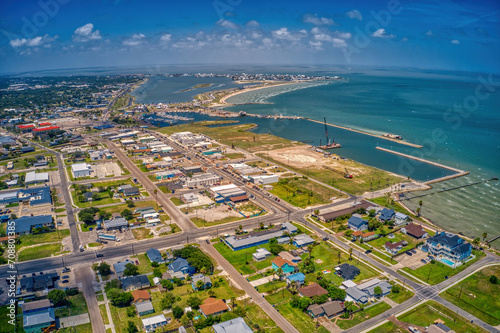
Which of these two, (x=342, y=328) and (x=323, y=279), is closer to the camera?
(x=342, y=328)

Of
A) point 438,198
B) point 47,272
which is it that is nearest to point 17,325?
point 47,272

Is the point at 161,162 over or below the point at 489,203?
over

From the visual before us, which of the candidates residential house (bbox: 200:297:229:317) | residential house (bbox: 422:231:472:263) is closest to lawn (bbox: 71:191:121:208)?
residential house (bbox: 200:297:229:317)

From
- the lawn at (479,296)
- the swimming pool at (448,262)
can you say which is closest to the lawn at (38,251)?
the lawn at (479,296)

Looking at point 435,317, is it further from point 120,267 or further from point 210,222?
point 120,267

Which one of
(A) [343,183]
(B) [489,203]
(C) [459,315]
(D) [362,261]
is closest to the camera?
(C) [459,315]

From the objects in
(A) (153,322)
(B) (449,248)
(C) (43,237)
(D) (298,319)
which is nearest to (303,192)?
(B) (449,248)

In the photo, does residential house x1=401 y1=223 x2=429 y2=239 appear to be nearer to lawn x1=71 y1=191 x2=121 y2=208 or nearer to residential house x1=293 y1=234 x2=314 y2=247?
residential house x1=293 y1=234 x2=314 y2=247

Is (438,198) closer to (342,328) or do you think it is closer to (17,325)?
(342,328)
